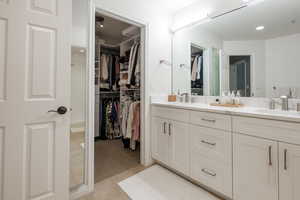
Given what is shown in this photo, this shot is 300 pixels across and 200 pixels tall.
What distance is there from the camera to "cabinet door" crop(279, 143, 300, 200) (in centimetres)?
105

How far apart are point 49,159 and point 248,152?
5.35ft

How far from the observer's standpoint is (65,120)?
136cm

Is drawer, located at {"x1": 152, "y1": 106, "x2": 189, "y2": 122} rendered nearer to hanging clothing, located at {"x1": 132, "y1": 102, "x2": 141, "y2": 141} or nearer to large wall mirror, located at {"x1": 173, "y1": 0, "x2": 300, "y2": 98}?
hanging clothing, located at {"x1": 132, "y1": 102, "x2": 141, "y2": 141}

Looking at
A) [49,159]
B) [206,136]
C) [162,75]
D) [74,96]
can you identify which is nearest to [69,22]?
[74,96]

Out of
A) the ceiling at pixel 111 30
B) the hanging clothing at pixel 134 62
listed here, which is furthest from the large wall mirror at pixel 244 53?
the ceiling at pixel 111 30

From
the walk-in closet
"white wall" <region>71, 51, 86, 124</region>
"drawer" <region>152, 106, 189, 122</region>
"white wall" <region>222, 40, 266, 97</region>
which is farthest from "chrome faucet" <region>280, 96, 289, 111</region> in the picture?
"white wall" <region>71, 51, 86, 124</region>

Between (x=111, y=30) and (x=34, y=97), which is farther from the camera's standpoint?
(x=111, y=30)

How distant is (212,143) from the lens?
1.52m

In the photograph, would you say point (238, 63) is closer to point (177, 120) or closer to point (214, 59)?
point (214, 59)

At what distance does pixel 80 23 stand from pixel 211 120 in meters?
1.65

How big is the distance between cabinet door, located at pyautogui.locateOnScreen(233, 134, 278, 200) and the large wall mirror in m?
0.77

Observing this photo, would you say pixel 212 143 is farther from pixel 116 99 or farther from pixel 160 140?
pixel 116 99

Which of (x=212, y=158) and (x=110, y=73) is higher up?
(x=110, y=73)

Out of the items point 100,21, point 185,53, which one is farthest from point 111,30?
point 185,53
